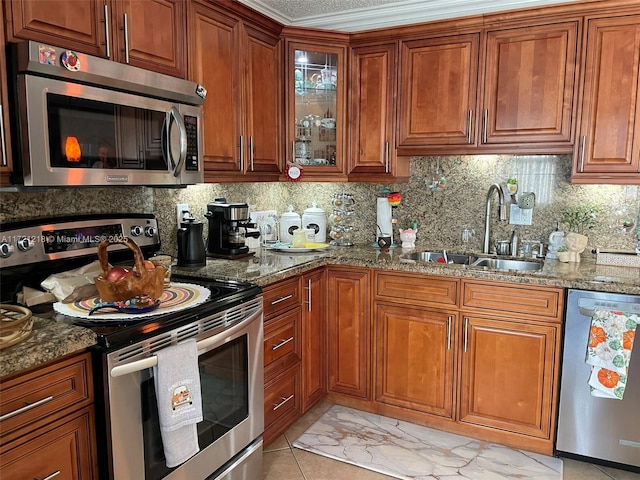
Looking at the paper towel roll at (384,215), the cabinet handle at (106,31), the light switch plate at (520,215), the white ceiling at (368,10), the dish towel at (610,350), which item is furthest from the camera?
the paper towel roll at (384,215)

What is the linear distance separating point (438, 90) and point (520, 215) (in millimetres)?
→ 926

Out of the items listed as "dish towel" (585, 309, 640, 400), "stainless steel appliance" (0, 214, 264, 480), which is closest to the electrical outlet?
"stainless steel appliance" (0, 214, 264, 480)

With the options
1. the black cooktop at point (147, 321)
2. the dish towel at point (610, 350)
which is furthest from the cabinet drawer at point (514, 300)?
the black cooktop at point (147, 321)

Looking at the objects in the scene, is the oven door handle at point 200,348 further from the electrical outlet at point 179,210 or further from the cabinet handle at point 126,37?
the cabinet handle at point 126,37

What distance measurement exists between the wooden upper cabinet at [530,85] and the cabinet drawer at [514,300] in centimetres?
85

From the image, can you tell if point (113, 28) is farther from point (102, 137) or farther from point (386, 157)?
point (386, 157)

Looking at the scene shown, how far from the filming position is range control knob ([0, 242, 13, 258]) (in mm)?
1697

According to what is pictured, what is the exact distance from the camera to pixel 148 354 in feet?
4.94

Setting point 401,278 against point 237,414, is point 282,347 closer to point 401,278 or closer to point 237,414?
point 237,414

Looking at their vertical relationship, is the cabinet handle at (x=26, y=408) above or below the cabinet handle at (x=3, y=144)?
below

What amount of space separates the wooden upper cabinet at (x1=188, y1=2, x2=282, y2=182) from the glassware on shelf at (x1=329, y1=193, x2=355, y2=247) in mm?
578

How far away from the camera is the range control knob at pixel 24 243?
176 centimetres

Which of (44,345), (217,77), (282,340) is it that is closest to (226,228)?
(282,340)

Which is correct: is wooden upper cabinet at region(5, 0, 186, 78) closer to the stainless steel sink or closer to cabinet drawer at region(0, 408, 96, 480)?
cabinet drawer at region(0, 408, 96, 480)
